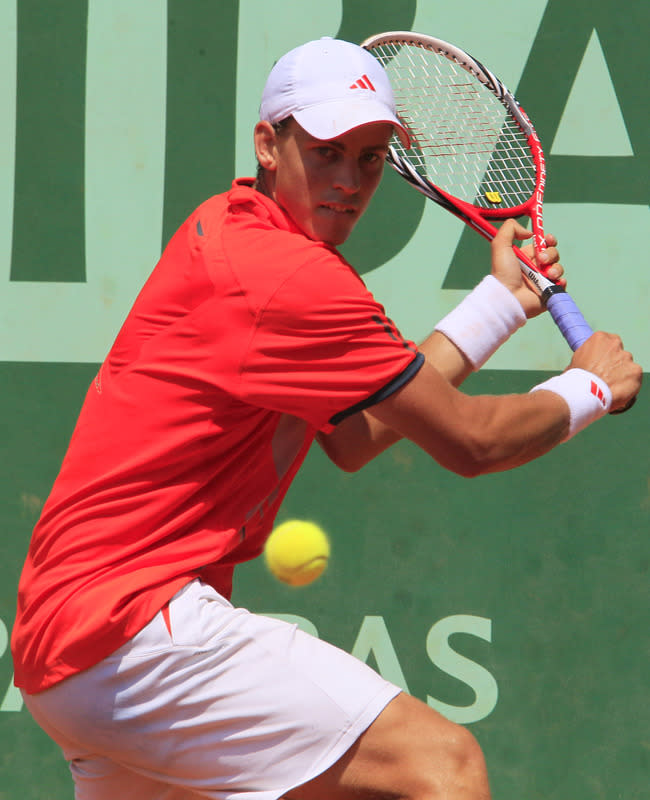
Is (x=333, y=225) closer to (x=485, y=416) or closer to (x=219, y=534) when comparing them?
(x=485, y=416)

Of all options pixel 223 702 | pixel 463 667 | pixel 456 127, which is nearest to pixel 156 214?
pixel 456 127

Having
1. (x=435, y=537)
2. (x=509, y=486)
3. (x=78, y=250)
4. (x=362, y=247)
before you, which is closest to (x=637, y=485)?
(x=509, y=486)

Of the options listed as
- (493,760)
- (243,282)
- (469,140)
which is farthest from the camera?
(493,760)

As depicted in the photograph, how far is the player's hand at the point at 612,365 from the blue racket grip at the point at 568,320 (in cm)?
6

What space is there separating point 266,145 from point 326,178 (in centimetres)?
17

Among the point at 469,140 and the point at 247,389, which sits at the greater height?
the point at 469,140

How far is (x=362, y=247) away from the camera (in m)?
3.31

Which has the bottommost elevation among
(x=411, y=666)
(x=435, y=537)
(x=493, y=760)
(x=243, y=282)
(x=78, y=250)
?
(x=493, y=760)

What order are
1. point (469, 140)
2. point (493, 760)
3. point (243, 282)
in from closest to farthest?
point (243, 282) → point (469, 140) → point (493, 760)

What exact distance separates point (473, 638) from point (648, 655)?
0.51m

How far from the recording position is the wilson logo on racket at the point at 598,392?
208 centimetres

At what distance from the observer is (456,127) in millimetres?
2992

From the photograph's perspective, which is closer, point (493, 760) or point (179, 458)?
point (179, 458)

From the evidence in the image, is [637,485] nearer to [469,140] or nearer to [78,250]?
[469,140]
